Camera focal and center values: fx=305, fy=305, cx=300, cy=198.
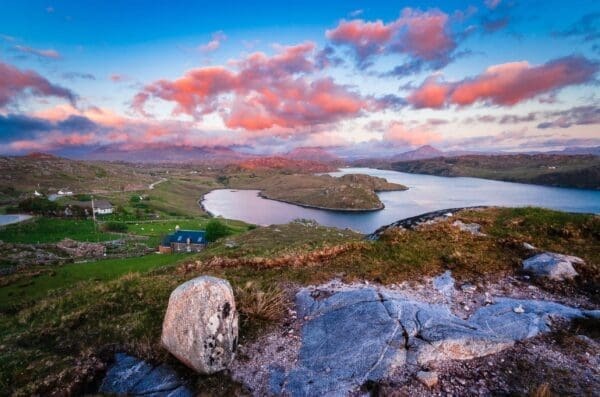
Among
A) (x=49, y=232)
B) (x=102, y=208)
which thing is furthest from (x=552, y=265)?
(x=102, y=208)

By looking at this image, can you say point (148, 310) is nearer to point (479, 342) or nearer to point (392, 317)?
point (392, 317)

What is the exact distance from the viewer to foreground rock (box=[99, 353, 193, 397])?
22.6 feet

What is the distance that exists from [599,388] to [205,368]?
8.26m

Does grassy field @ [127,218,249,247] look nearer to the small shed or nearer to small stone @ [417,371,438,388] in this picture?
the small shed

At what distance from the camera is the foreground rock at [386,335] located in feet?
22.9

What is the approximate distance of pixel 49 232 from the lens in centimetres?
9694

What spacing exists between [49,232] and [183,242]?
46295 mm

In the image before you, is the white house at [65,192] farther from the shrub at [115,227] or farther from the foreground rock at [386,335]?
the foreground rock at [386,335]

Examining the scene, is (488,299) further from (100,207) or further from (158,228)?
(100,207)

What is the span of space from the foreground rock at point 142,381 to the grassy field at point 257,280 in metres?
0.27

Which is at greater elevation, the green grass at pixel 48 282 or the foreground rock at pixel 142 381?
the foreground rock at pixel 142 381

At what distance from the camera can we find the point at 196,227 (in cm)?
12369

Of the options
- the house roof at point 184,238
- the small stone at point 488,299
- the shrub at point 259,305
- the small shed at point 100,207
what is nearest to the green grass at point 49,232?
the house roof at point 184,238

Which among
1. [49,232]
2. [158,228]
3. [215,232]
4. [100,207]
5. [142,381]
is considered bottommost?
[158,228]
